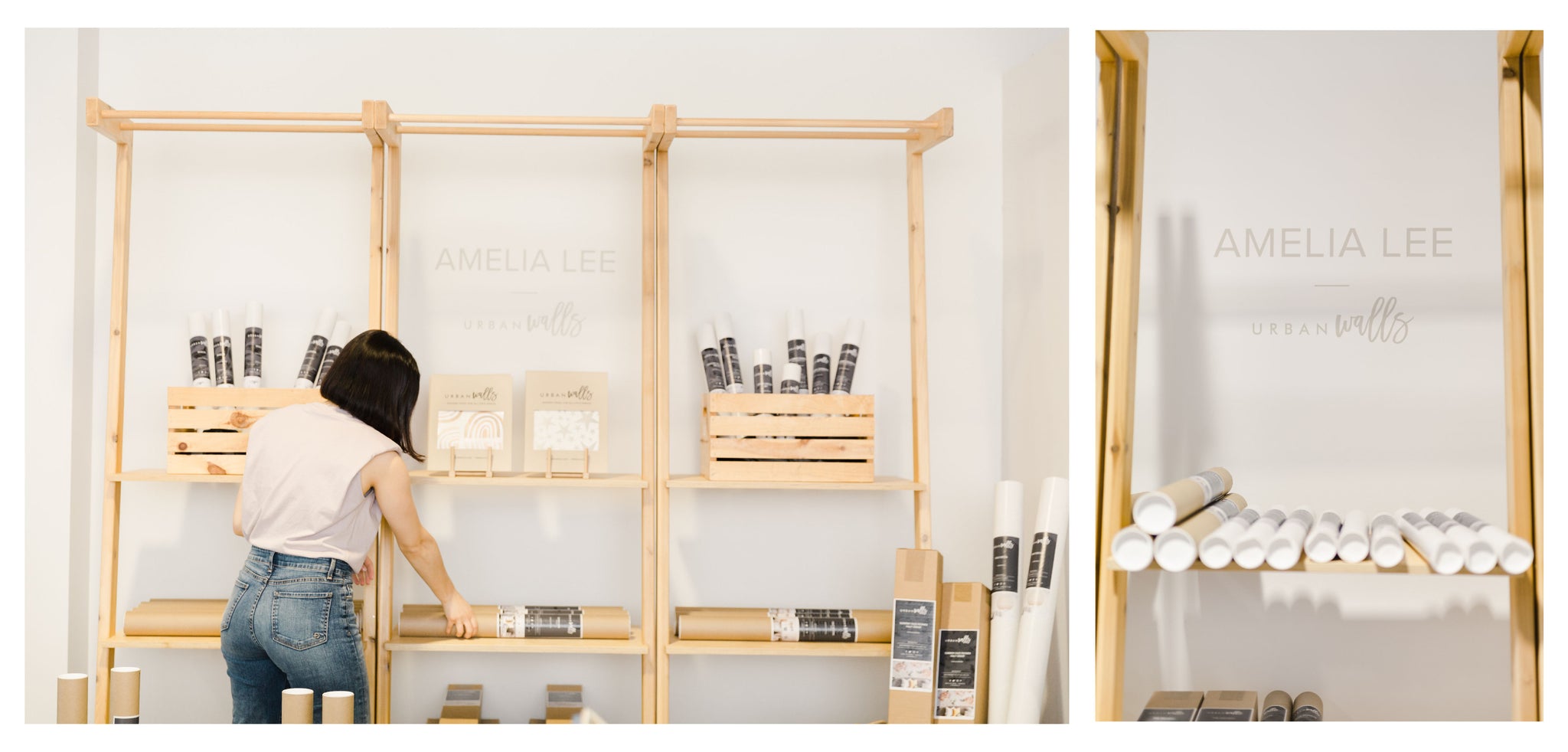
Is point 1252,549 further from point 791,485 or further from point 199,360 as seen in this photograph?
point 199,360

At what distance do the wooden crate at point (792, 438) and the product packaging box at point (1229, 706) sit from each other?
1.01 metres

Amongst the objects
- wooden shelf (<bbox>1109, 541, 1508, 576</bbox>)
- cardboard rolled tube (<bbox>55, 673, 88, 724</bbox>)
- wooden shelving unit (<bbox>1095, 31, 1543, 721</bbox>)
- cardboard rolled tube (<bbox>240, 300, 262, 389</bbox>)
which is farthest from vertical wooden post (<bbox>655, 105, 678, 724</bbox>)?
wooden shelf (<bbox>1109, 541, 1508, 576</bbox>)

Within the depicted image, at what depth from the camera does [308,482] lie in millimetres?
2562

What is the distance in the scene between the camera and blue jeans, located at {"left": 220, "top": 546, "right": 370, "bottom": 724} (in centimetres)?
254

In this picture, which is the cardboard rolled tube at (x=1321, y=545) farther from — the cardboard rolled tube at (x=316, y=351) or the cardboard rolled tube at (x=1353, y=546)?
the cardboard rolled tube at (x=316, y=351)

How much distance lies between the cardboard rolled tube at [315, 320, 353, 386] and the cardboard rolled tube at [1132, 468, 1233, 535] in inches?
87.7

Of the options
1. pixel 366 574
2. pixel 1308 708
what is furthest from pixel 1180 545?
Result: pixel 366 574

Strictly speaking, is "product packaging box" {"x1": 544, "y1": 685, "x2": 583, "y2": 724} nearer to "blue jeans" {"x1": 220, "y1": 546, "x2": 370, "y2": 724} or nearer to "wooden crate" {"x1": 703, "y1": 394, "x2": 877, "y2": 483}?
"blue jeans" {"x1": 220, "y1": 546, "x2": 370, "y2": 724}

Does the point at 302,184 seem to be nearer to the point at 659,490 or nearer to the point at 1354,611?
the point at 659,490

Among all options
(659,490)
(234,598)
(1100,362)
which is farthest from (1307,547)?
(234,598)

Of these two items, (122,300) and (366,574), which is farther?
(122,300)

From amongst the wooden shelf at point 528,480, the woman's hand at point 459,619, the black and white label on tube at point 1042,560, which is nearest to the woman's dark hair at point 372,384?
the wooden shelf at point 528,480

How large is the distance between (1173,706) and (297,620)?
82.2 inches

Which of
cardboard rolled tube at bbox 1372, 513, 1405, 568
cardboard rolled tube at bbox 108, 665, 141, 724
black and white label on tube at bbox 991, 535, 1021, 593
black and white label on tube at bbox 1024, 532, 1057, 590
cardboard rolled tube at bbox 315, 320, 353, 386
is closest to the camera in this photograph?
cardboard rolled tube at bbox 1372, 513, 1405, 568
